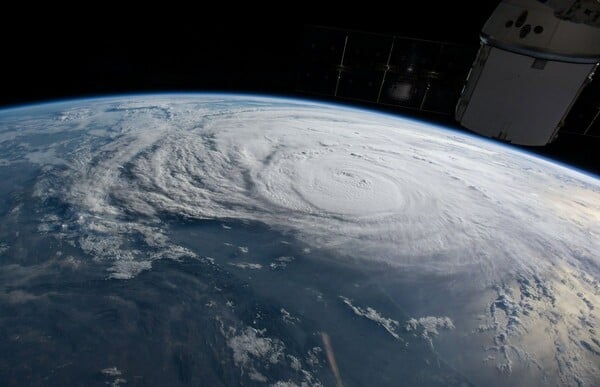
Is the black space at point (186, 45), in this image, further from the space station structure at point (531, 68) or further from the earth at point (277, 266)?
the space station structure at point (531, 68)

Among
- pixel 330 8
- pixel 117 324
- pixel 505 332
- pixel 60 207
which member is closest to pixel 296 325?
pixel 117 324

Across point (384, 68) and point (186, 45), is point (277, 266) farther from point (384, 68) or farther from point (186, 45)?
point (186, 45)

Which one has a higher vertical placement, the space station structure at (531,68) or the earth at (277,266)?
the space station structure at (531,68)

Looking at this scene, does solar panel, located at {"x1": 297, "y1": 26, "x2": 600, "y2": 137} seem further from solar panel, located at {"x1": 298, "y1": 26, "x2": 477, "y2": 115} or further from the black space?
the black space

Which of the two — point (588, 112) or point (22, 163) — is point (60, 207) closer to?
point (22, 163)

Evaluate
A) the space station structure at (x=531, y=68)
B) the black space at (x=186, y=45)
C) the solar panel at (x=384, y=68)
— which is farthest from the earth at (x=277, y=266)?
the space station structure at (x=531, y=68)
